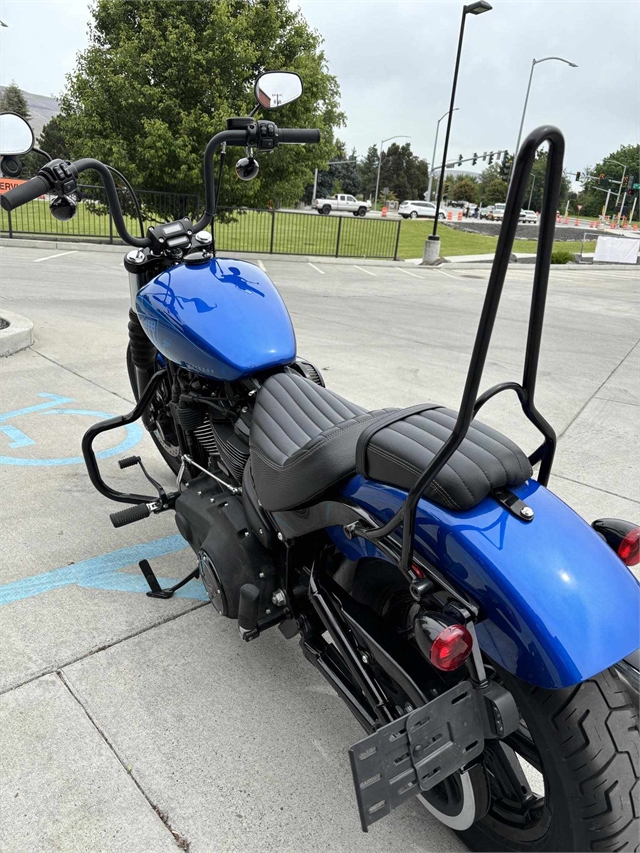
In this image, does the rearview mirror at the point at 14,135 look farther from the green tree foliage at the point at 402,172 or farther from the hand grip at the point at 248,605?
the green tree foliage at the point at 402,172

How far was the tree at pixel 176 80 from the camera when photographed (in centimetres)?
1445

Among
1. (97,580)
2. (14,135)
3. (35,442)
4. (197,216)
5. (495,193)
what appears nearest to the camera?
(14,135)

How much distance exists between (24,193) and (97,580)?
152 centimetres

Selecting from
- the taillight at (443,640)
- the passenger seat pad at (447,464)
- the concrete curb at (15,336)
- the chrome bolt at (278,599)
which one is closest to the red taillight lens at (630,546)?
the passenger seat pad at (447,464)

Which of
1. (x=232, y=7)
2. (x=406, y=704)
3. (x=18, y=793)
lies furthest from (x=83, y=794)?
(x=232, y=7)

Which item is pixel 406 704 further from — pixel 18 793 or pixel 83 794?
pixel 18 793

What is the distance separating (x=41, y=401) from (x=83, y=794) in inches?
131

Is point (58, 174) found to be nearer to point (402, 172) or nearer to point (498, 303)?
point (498, 303)

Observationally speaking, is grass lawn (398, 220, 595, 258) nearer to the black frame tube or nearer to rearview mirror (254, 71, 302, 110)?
rearview mirror (254, 71, 302, 110)

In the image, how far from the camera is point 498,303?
3.37ft

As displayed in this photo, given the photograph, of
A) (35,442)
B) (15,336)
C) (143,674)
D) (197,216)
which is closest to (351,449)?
(143,674)

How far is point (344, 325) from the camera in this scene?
26.6 feet

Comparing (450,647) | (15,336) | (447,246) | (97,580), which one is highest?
(450,647)

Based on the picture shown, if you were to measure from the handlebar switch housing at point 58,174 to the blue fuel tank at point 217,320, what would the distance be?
1.67 ft
